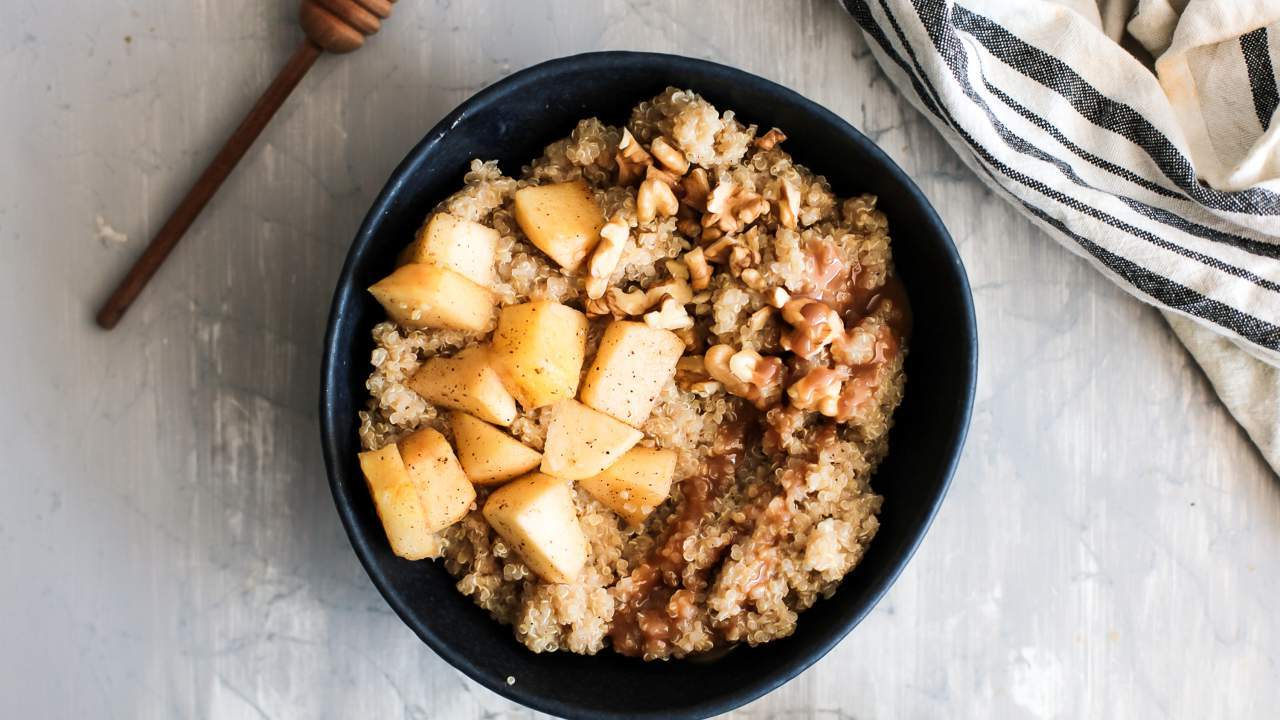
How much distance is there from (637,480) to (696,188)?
1.51 feet

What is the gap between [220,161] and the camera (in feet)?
5.49

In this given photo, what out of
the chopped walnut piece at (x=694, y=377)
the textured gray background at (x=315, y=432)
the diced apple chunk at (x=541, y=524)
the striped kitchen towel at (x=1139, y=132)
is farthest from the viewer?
the textured gray background at (x=315, y=432)

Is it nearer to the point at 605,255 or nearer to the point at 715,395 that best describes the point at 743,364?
the point at 715,395

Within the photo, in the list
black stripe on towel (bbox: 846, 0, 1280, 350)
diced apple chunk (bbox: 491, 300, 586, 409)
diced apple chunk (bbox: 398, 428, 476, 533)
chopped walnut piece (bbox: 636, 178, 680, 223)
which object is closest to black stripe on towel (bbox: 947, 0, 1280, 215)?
black stripe on towel (bbox: 846, 0, 1280, 350)

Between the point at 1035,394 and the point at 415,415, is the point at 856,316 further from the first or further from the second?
the point at 415,415

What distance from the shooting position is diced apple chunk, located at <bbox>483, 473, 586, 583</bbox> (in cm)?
137

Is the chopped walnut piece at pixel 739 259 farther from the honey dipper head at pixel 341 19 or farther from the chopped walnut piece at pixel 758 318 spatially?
the honey dipper head at pixel 341 19

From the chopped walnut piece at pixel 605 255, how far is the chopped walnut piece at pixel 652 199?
34 mm

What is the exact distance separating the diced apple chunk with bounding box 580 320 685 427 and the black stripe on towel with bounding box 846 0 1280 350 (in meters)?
0.66

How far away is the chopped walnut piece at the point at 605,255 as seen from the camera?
4.64 ft

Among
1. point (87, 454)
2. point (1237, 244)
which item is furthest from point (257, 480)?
point (1237, 244)

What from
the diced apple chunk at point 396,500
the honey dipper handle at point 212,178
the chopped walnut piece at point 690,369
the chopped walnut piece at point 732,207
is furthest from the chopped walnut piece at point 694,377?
the honey dipper handle at point 212,178

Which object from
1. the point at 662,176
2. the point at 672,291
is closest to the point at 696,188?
the point at 662,176

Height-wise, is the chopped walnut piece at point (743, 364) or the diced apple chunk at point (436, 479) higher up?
the chopped walnut piece at point (743, 364)
